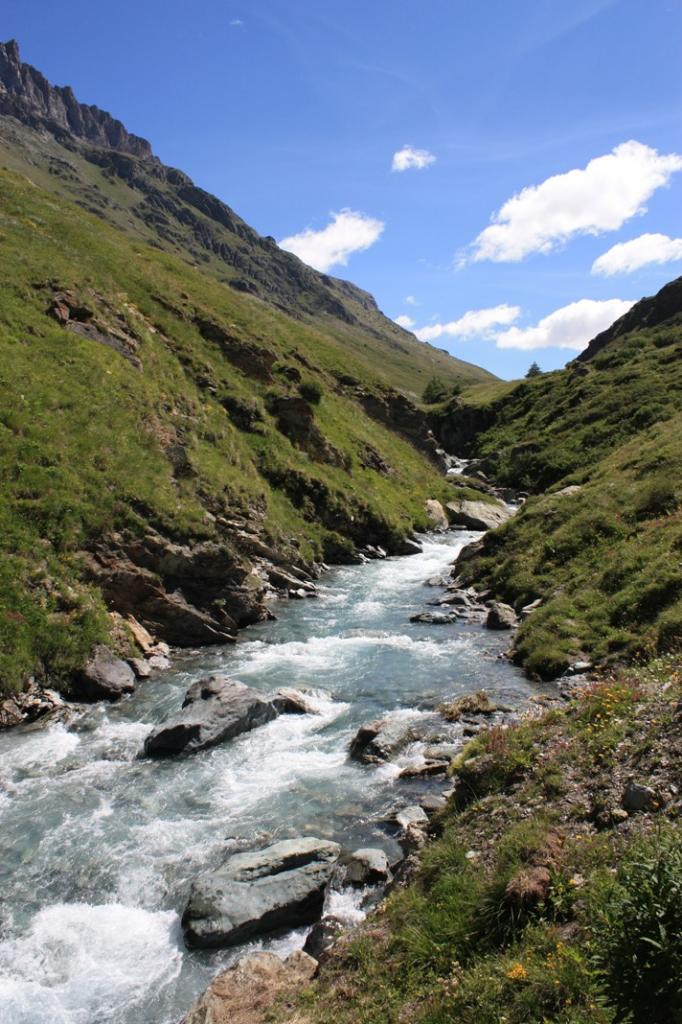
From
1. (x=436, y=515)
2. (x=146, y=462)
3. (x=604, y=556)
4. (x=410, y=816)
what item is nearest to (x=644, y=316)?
(x=436, y=515)

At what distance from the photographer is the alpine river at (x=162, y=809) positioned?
30.7ft

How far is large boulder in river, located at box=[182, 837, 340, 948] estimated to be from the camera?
9.98 metres

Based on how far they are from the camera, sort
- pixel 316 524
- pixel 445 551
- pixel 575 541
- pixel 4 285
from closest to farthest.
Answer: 1. pixel 575 541
2. pixel 4 285
3. pixel 316 524
4. pixel 445 551

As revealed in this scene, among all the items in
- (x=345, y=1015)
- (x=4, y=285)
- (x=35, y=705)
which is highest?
(x=4, y=285)

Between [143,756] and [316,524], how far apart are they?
2518 cm

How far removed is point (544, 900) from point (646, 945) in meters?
2.51

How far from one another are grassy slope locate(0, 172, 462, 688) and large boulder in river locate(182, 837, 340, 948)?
33.5ft

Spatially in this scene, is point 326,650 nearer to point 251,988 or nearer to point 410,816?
point 410,816

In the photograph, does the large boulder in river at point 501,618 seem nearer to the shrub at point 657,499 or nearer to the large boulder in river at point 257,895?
the shrub at point 657,499

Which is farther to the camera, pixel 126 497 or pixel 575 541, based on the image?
pixel 575 541

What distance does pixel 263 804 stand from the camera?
44.5 feet

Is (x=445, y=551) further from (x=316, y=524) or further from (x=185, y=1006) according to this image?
(x=185, y=1006)

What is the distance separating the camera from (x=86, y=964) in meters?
9.50

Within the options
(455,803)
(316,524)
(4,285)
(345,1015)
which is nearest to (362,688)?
(455,803)
